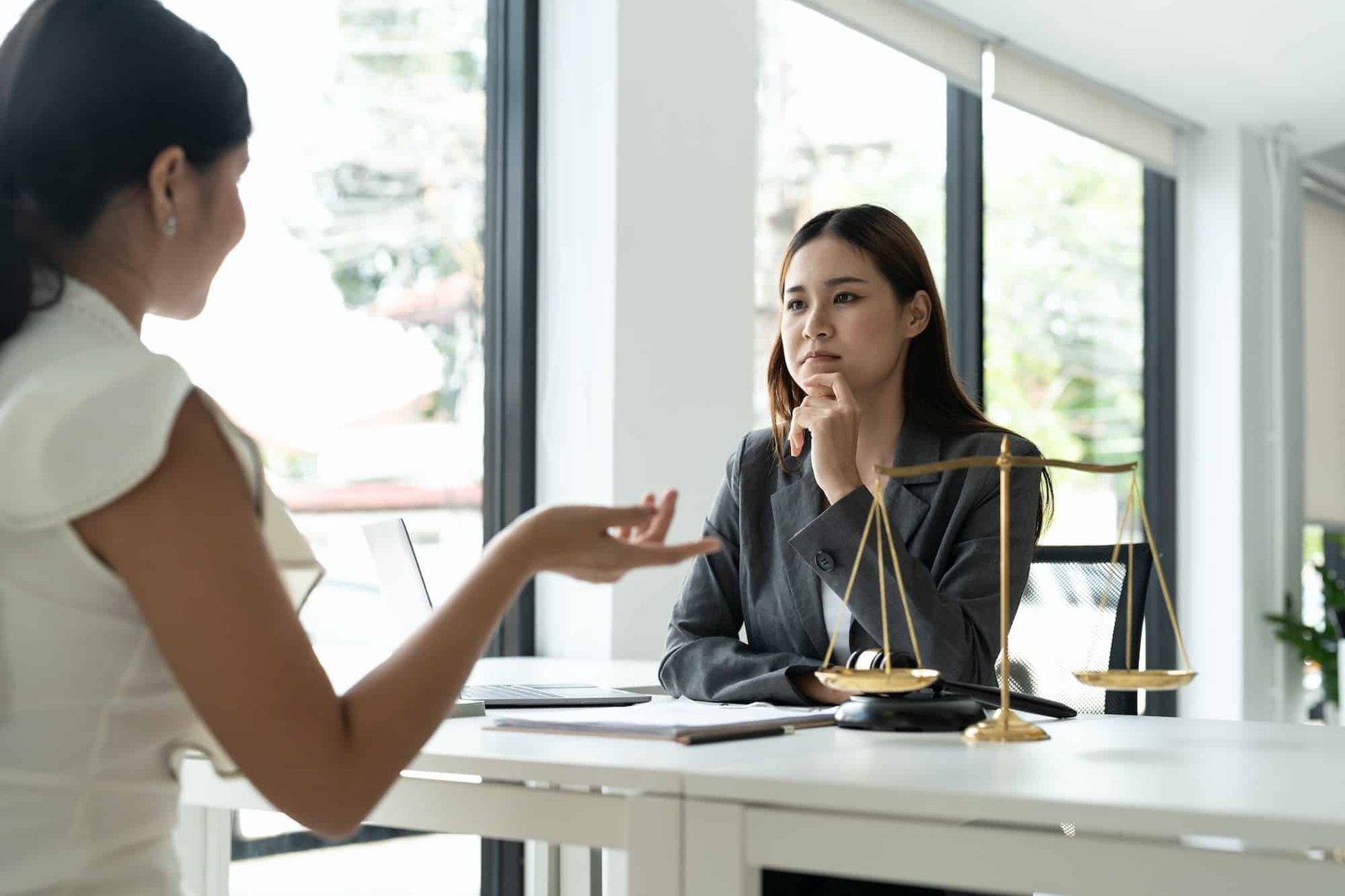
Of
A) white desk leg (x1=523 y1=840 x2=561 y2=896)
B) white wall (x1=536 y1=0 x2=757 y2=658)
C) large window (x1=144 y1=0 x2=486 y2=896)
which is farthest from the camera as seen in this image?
white wall (x1=536 y1=0 x2=757 y2=658)

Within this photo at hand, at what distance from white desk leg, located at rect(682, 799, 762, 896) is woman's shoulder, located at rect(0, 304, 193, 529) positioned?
0.50 m

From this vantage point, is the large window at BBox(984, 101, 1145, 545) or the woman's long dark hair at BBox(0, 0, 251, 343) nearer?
the woman's long dark hair at BBox(0, 0, 251, 343)

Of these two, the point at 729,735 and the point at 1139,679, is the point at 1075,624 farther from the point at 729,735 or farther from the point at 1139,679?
the point at 729,735

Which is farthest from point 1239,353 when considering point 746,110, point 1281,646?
point 746,110

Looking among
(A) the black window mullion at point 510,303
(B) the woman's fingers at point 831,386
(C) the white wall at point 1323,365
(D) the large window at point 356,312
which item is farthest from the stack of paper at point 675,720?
(C) the white wall at point 1323,365

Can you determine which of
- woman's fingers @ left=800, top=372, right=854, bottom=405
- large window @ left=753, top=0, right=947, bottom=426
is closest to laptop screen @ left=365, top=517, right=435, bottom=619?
woman's fingers @ left=800, top=372, right=854, bottom=405

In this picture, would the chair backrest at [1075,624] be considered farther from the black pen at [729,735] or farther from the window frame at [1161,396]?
the window frame at [1161,396]

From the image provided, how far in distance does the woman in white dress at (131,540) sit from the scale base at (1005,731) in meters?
0.50

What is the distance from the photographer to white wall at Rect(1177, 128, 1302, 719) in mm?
5141

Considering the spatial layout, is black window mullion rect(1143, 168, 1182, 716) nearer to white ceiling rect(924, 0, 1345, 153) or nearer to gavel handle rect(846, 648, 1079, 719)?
white ceiling rect(924, 0, 1345, 153)

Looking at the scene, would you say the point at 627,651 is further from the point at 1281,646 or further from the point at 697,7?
the point at 1281,646

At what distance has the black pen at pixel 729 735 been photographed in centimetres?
128

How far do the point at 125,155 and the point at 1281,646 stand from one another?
16.8ft

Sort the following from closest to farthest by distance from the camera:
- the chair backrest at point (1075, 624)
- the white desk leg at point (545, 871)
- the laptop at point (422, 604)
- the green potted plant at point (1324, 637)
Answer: the laptop at point (422, 604) < the chair backrest at point (1075, 624) < the white desk leg at point (545, 871) < the green potted plant at point (1324, 637)
